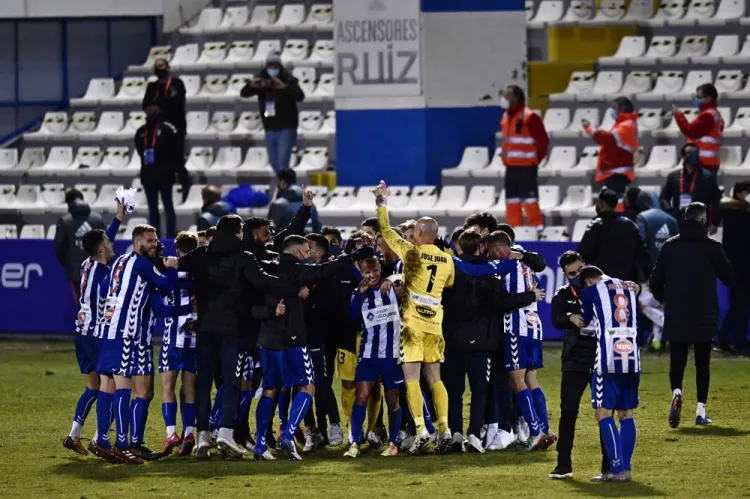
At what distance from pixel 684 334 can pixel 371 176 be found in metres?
11.1

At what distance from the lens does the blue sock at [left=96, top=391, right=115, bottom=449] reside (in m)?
13.5

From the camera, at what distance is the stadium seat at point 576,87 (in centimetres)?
2567

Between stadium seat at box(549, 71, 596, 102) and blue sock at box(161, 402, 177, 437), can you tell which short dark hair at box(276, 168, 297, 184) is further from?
blue sock at box(161, 402, 177, 437)

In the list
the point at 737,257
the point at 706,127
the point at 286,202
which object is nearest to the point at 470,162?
the point at 706,127

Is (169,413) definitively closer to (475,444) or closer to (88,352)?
(88,352)

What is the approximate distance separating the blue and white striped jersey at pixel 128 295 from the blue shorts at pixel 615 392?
12.4ft

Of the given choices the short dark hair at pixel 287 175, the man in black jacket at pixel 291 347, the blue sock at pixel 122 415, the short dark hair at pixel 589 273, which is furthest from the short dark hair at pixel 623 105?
the short dark hair at pixel 589 273

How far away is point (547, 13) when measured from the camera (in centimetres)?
2694

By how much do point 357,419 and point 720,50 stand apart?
13659mm

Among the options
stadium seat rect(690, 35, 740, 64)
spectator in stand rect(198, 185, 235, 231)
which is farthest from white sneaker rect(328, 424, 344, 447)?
stadium seat rect(690, 35, 740, 64)

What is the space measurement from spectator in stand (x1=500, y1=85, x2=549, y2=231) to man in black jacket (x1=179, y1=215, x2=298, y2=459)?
30.9 ft

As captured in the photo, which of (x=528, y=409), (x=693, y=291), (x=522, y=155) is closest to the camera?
(x=528, y=409)

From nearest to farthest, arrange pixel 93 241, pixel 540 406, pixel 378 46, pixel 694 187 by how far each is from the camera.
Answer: pixel 93 241 < pixel 540 406 < pixel 694 187 < pixel 378 46

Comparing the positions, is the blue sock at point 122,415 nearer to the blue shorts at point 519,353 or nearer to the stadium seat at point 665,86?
the blue shorts at point 519,353
